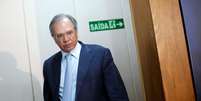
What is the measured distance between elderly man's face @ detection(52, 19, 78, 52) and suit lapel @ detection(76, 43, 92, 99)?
0.26ft

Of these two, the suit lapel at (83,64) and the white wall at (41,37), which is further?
the white wall at (41,37)

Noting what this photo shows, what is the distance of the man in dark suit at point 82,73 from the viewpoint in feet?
6.55

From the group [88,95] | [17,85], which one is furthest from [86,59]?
[17,85]

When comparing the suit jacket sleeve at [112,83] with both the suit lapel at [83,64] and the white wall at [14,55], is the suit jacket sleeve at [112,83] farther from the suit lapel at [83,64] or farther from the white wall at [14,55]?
the white wall at [14,55]

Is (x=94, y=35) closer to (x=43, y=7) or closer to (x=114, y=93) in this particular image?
(x=43, y=7)

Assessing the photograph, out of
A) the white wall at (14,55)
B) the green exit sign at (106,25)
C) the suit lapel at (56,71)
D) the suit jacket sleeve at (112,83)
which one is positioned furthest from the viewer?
the green exit sign at (106,25)

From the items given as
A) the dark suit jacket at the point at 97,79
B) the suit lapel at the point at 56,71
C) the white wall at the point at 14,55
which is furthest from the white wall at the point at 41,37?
the dark suit jacket at the point at 97,79

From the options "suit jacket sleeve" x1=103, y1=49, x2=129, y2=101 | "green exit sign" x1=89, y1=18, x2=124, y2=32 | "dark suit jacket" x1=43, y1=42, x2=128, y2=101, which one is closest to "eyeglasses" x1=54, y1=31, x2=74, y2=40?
"dark suit jacket" x1=43, y1=42, x2=128, y2=101

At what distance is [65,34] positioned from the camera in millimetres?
2014

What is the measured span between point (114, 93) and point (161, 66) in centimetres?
36

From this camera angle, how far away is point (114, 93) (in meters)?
1.99

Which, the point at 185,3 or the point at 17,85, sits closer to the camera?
the point at 185,3

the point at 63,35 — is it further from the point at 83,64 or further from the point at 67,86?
the point at 67,86

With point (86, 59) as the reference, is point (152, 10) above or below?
above
